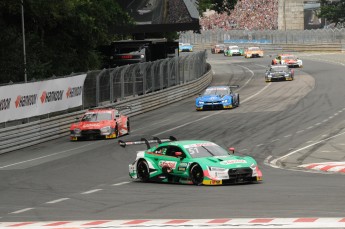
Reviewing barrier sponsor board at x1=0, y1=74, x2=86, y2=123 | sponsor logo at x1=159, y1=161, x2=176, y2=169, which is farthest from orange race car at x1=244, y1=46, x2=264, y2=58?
sponsor logo at x1=159, y1=161, x2=176, y2=169

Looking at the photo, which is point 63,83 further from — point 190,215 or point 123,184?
point 190,215

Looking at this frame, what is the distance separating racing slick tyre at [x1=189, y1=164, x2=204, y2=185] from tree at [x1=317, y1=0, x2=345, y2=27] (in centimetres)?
12244

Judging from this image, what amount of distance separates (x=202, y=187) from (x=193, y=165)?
0.69 m

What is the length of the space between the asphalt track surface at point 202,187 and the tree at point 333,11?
275ft

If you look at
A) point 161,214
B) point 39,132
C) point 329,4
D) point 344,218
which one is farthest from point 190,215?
point 329,4

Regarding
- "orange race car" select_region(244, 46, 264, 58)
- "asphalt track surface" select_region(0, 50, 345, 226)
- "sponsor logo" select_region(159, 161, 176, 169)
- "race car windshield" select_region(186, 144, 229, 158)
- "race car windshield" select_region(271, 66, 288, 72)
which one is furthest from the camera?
"orange race car" select_region(244, 46, 264, 58)

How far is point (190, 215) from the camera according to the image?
54.9 ft

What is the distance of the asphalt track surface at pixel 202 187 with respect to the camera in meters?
17.8

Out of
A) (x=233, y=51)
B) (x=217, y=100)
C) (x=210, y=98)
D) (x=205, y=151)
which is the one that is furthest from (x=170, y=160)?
(x=233, y=51)

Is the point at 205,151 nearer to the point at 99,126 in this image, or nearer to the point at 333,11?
the point at 99,126

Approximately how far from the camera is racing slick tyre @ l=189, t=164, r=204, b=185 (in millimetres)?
22391

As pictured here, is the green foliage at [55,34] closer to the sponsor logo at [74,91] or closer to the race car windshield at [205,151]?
the sponsor logo at [74,91]

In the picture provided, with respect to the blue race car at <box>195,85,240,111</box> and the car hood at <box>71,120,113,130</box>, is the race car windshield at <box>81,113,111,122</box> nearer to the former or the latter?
the car hood at <box>71,120,113,130</box>

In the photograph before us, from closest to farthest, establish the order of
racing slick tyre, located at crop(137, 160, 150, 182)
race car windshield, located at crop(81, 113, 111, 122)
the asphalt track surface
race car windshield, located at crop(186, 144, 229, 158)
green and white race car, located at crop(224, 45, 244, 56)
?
the asphalt track surface, race car windshield, located at crop(186, 144, 229, 158), racing slick tyre, located at crop(137, 160, 150, 182), race car windshield, located at crop(81, 113, 111, 122), green and white race car, located at crop(224, 45, 244, 56)
